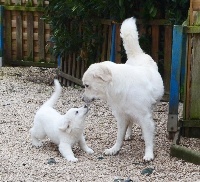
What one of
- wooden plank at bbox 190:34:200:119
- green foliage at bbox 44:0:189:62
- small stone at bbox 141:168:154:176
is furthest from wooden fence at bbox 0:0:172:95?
small stone at bbox 141:168:154:176

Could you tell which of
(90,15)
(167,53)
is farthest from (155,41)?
(90,15)

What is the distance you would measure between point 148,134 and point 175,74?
775mm

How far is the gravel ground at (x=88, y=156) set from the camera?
5066 millimetres

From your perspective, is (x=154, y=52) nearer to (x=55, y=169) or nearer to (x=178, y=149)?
(x=178, y=149)

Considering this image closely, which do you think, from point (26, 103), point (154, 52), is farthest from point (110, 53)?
point (26, 103)

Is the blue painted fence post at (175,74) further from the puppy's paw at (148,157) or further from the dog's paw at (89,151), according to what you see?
the dog's paw at (89,151)

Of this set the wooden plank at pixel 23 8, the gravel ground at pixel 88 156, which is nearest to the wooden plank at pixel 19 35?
the wooden plank at pixel 23 8

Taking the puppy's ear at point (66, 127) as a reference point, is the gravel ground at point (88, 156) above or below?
below

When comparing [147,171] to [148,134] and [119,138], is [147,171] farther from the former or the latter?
[119,138]

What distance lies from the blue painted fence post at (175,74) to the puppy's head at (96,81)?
0.87m

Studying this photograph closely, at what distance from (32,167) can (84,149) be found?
739 millimetres

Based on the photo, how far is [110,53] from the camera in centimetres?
894

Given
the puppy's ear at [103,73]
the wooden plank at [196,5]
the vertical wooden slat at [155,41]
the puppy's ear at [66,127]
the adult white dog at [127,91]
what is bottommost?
the puppy's ear at [66,127]

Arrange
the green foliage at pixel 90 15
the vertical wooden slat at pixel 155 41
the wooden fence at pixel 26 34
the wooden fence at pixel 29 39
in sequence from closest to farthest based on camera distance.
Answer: the green foliage at pixel 90 15, the vertical wooden slat at pixel 155 41, the wooden fence at pixel 29 39, the wooden fence at pixel 26 34
